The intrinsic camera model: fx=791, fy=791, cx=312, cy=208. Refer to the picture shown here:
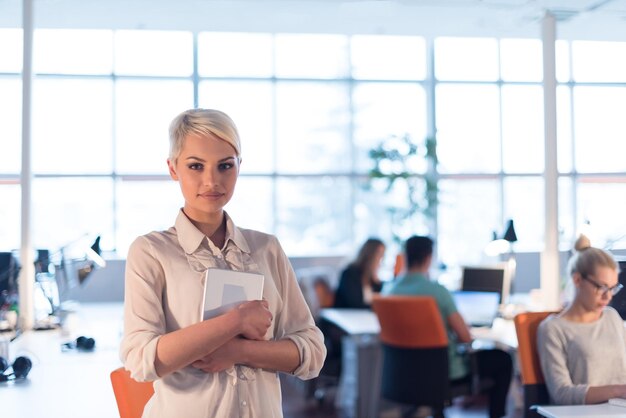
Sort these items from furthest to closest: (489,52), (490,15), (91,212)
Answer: (489,52), (91,212), (490,15)

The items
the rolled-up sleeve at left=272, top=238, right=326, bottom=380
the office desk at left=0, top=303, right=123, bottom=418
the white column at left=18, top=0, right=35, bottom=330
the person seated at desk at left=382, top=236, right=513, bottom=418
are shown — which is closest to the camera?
the rolled-up sleeve at left=272, top=238, right=326, bottom=380

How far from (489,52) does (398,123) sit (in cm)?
160

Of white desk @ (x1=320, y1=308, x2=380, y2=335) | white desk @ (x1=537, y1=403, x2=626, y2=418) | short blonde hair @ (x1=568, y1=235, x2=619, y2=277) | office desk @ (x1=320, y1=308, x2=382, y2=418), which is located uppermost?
short blonde hair @ (x1=568, y1=235, x2=619, y2=277)

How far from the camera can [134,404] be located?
2.25 meters

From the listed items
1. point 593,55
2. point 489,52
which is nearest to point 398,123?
point 489,52

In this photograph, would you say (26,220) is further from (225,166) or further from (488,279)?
(225,166)

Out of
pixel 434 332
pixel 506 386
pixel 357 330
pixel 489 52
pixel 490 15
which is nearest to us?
pixel 434 332

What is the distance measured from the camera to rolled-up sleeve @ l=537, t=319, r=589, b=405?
2939 mm

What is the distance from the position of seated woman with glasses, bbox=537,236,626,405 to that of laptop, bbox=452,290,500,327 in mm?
2229

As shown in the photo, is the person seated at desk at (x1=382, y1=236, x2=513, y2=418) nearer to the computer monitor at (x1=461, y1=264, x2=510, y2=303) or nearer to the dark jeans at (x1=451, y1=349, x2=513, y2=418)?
the dark jeans at (x1=451, y1=349, x2=513, y2=418)

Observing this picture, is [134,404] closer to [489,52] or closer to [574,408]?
[574,408]

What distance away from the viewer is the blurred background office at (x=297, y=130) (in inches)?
392

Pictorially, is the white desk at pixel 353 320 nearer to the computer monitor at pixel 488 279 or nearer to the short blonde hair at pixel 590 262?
the computer monitor at pixel 488 279

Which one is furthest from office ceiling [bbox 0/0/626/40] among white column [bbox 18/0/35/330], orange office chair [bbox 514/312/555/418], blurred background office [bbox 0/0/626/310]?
orange office chair [bbox 514/312/555/418]
